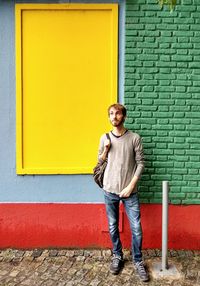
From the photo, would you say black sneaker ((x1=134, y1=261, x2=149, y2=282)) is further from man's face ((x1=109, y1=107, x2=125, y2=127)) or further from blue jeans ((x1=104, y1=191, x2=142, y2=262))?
man's face ((x1=109, y1=107, x2=125, y2=127))

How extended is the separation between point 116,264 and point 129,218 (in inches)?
20.2

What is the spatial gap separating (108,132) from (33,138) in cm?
88

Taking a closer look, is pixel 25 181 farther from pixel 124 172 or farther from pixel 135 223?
pixel 135 223

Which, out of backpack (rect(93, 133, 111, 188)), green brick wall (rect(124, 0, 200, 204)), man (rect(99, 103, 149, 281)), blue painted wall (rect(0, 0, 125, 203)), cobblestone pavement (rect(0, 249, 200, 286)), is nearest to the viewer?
cobblestone pavement (rect(0, 249, 200, 286))

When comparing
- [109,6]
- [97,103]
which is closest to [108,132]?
[97,103]

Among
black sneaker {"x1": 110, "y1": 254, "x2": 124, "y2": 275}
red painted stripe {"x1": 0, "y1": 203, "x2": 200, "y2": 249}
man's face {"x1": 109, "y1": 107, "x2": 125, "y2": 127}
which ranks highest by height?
man's face {"x1": 109, "y1": 107, "x2": 125, "y2": 127}

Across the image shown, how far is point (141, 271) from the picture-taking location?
15.5 feet

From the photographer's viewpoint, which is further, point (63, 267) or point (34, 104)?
point (34, 104)

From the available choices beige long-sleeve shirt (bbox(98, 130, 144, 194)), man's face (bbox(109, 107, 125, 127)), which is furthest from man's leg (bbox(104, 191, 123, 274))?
man's face (bbox(109, 107, 125, 127))

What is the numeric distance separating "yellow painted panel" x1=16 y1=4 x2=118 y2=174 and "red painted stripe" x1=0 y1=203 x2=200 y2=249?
453mm

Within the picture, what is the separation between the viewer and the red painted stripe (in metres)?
5.39

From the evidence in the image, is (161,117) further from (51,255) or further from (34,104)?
(51,255)

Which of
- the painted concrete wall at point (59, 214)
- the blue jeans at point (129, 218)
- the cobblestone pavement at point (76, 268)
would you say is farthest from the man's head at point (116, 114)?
the cobblestone pavement at point (76, 268)

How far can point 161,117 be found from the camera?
5.30 metres
